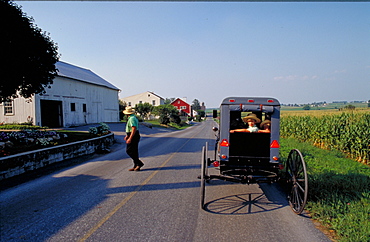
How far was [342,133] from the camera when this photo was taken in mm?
13883

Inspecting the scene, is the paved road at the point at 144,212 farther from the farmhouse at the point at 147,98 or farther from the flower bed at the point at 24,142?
the farmhouse at the point at 147,98

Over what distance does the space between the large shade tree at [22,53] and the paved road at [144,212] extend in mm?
6214

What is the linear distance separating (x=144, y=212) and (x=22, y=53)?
402 inches

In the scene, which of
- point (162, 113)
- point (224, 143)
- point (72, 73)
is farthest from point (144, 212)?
point (162, 113)

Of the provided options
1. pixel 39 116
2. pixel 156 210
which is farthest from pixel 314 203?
pixel 39 116

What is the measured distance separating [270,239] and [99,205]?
3.35 meters

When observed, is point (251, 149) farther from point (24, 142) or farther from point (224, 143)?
point (24, 142)

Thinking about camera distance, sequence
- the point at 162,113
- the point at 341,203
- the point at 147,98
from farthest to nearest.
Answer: the point at 147,98 → the point at 162,113 → the point at 341,203

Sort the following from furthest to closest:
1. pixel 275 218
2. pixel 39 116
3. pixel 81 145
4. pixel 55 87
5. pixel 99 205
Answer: pixel 55 87, pixel 39 116, pixel 81 145, pixel 99 205, pixel 275 218

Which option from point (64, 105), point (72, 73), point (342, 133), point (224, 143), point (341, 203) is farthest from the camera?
point (72, 73)

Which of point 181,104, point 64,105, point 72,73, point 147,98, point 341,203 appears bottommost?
point 341,203

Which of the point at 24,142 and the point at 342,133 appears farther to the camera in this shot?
the point at 342,133

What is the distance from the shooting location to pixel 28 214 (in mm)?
4988

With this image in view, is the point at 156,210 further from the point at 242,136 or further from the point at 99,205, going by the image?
the point at 242,136
